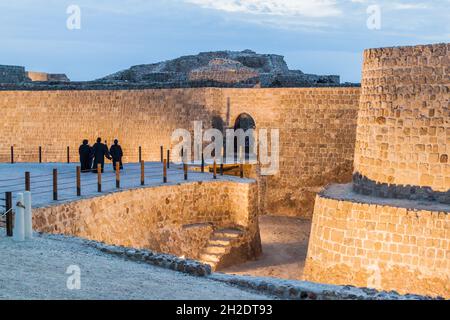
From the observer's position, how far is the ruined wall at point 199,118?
22.4 metres

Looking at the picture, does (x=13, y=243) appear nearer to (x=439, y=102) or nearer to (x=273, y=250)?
(x=439, y=102)

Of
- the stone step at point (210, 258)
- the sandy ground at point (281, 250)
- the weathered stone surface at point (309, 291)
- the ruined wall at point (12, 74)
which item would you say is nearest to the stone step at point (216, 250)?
the stone step at point (210, 258)

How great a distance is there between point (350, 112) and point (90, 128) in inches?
406

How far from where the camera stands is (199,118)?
23.7 meters

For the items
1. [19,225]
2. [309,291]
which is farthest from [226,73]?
[309,291]

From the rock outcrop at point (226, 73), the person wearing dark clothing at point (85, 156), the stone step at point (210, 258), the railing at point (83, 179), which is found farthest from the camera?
the rock outcrop at point (226, 73)

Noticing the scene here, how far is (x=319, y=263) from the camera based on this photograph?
13.3m

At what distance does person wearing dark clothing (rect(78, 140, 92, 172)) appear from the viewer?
17.3m

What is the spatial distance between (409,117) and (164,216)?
19.6ft

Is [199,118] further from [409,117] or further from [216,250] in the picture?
[409,117]

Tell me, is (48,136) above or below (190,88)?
below

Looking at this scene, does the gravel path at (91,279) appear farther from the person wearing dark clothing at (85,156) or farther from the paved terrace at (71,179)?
A: the person wearing dark clothing at (85,156)

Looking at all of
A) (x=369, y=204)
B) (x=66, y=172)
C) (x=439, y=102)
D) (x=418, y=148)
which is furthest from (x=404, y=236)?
(x=66, y=172)
